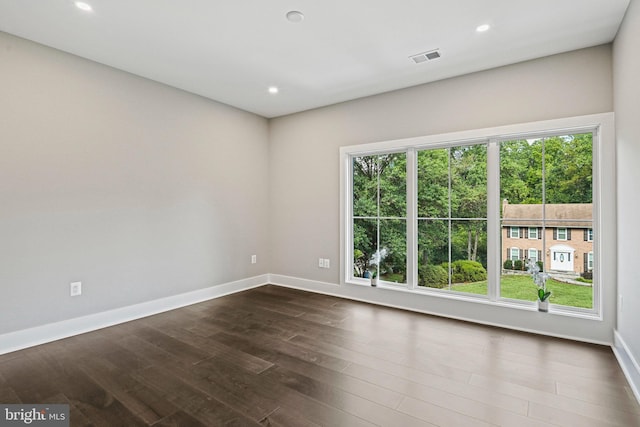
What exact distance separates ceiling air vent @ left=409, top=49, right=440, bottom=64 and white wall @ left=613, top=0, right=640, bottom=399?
1.37 metres

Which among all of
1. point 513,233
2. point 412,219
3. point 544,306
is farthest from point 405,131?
point 544,306

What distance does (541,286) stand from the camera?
3109 millimetres

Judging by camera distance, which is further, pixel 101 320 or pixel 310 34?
pixel 101 320

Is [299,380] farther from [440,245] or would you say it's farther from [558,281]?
[558,281]

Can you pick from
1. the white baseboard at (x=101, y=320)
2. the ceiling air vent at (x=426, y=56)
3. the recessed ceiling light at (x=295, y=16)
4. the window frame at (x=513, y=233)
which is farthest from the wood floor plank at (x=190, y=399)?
the ceiling air vent at (x=426, y=56)

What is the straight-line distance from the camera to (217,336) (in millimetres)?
3037

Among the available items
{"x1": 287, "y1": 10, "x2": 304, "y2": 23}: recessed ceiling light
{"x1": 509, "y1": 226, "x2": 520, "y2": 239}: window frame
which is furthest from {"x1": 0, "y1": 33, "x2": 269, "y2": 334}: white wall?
{"x1": 509, "y1": 226, "x2": 520, "y2": 239}: window frame

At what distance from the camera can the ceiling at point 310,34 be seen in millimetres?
2365

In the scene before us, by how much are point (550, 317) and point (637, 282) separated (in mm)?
1036

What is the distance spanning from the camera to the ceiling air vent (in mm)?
3035

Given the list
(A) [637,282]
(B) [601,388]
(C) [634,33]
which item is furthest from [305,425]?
(C) [634,33]

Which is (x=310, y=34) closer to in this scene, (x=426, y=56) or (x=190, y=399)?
(x=426, y=56)

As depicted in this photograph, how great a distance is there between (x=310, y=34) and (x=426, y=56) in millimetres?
1196

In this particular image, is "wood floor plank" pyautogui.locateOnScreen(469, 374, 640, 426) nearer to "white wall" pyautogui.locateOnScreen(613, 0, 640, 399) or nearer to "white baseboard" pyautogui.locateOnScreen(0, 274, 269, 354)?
"white wall" pyautogui.locateOnScreen(613, 0, 640, 399)
